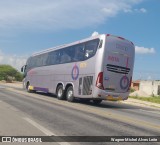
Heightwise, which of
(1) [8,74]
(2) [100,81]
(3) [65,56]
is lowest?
(2) [100,81]

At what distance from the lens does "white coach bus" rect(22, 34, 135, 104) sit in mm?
18531

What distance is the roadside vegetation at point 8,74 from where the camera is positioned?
345ft

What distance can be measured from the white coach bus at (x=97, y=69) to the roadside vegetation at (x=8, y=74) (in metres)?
84.6

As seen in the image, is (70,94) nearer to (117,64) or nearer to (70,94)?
(70,94)

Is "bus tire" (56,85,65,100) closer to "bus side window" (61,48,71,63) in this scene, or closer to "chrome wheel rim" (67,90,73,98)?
"chrome wheel rim" (67,90,73,98)

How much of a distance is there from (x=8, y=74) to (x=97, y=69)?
92.4 meters

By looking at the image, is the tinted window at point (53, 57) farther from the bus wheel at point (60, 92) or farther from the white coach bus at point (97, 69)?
the bus wheel at point (60, 92)

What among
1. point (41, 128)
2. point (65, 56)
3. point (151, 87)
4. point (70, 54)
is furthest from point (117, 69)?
point (151, 87)

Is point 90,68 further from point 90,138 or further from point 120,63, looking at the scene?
point 90,138

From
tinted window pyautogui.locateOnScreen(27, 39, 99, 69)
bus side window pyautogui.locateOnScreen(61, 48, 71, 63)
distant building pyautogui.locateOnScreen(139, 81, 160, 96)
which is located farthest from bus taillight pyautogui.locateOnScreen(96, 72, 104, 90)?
distant building pyautogui.locateOnScreen(139, 81, 160, 96)

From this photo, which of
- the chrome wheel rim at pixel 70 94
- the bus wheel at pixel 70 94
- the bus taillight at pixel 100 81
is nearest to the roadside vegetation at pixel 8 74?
the bus wheel at pixel 70 94

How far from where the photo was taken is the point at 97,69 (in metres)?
18.5

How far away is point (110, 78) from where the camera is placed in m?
18.9

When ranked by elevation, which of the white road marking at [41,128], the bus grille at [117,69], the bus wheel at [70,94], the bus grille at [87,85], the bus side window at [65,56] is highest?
the bus side window at [65,56]
